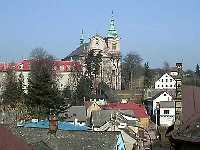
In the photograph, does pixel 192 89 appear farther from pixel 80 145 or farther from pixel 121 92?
pixel 121 92

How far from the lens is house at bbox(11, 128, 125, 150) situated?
23359 millimetres

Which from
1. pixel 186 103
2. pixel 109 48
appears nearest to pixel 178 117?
pixel 186 103

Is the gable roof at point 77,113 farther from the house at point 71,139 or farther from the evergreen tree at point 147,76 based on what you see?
the evergreen tree at point 147,76

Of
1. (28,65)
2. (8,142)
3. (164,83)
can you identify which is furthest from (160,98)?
(8,142)

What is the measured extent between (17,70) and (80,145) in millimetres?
92566

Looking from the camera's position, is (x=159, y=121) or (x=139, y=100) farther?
(x=139, y=100)

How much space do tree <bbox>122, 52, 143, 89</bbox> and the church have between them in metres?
3.97

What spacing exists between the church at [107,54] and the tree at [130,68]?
397 centimetres

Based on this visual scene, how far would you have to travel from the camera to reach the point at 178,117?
10766 mm

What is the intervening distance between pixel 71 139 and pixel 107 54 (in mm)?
100064

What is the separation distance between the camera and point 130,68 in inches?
5064

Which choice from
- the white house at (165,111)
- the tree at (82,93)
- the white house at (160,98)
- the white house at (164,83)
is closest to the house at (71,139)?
the white house at (165,111)

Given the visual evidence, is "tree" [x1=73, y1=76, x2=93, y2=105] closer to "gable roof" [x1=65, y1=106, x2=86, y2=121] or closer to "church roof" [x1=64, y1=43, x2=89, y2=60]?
"gable roof" [x1=65, y1=106, x2=86, y2=121]

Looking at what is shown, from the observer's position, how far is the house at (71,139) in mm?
23359
